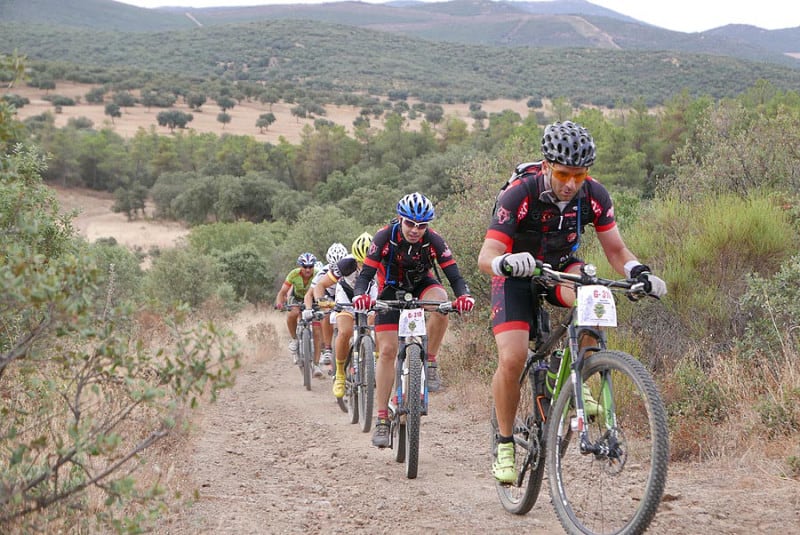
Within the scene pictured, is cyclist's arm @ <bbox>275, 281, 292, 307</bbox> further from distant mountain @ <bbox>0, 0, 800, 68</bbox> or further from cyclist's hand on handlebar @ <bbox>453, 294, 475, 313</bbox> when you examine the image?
distant mountain @ <bbox>0, 0, 800, 68</bbox>

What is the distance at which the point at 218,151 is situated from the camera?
209 feet

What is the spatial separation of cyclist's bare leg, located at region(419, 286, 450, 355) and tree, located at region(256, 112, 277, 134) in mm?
80523

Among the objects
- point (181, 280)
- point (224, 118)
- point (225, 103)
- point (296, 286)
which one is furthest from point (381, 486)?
point (225, 103)

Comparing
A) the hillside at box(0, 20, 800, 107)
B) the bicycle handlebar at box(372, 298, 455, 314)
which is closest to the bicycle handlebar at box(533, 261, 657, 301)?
the bicycle handlebar at box(372, 298, 455, 314)

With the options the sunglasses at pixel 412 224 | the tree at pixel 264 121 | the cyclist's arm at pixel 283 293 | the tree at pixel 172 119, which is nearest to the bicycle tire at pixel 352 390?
the sunglasses at pixel 412 224

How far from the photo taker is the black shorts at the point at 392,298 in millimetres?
7246

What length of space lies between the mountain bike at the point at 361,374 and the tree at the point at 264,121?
259 feet

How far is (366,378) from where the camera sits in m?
8.34

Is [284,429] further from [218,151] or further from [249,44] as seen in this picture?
[249,44]

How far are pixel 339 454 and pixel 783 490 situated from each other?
4.01 meters

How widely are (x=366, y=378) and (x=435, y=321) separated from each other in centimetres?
118

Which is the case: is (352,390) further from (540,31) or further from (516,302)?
(540,31)

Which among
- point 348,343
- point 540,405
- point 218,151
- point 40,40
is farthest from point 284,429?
point 40,40

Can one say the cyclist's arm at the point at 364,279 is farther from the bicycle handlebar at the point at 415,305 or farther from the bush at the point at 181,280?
the bush at the point at 181,280
